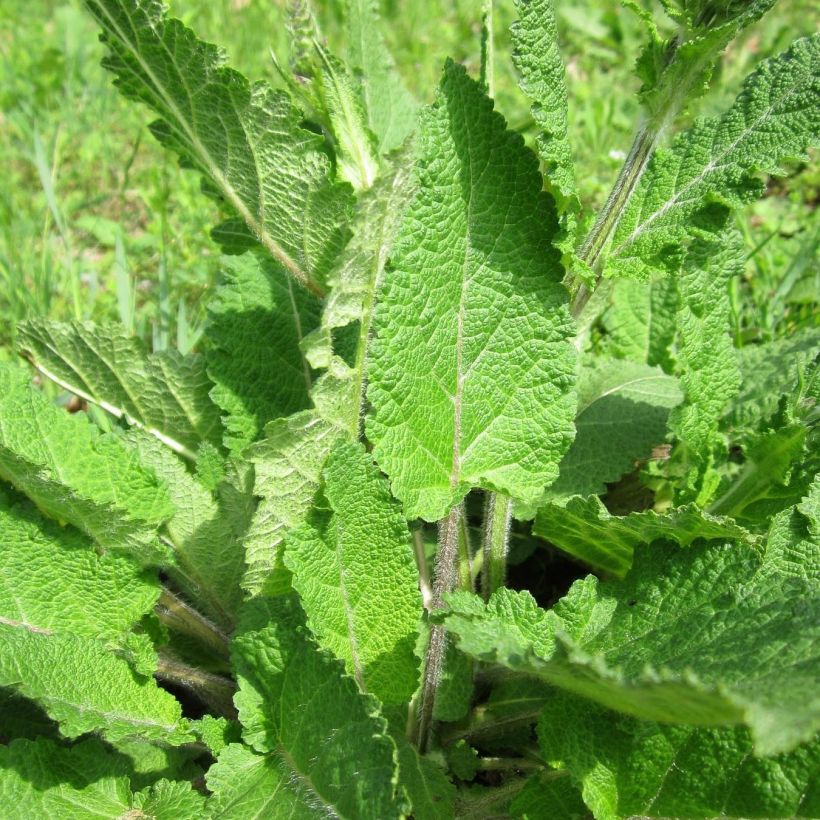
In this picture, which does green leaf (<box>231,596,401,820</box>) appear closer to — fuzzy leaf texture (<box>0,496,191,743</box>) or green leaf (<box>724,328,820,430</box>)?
fuzzy leaf texture (<box>0,496,191,743</box>)

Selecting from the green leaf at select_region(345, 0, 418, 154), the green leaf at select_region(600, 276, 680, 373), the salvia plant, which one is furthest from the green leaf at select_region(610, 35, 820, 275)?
the green leaf at select_region(600, 276, 680, 373)

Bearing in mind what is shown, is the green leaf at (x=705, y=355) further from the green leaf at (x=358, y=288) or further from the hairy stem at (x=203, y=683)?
the hairy stem at (x=203, y=683)

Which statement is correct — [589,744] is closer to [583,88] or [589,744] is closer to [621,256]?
[621,256]

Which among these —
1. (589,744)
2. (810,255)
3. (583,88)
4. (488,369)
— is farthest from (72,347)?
(583,88)

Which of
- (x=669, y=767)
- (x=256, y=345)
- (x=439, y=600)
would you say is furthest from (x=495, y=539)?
(x=256, y=345)

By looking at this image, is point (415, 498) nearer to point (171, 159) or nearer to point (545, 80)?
point (545, 80)

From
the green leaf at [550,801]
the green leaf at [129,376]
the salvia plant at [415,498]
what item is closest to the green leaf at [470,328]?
the salvia plant at [415,498]
